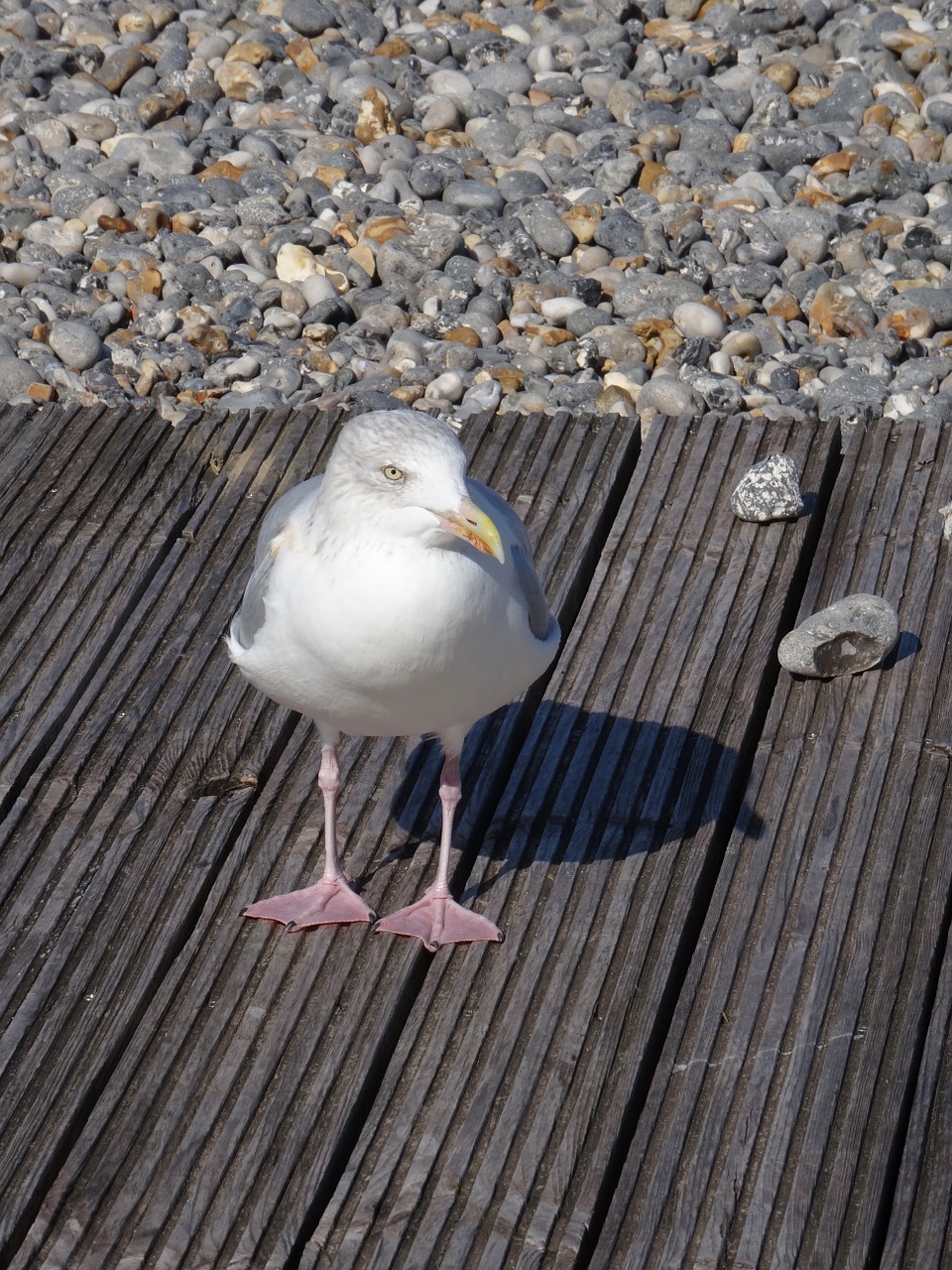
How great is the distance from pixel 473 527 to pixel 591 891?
1.19m

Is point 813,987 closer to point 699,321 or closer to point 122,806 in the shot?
point 122,806

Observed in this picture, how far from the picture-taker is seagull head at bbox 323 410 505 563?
3.33 m

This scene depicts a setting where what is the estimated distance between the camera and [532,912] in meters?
4.04

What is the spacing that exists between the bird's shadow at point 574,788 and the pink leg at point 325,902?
264mm

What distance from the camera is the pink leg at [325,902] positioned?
13.1 feet

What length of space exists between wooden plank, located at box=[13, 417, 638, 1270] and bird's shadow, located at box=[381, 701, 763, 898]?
15 mm

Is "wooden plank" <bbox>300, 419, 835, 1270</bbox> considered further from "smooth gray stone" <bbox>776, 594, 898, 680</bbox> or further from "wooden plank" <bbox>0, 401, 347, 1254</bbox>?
"wooden plank" <bbox>0, 401, 347, 1254</bbox>

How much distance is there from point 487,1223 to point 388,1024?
0.58 metres

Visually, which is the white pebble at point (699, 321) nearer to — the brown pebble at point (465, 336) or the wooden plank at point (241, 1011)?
the brown pebble at point (465, 336)

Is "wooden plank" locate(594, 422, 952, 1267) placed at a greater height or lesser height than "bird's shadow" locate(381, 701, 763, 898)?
greater

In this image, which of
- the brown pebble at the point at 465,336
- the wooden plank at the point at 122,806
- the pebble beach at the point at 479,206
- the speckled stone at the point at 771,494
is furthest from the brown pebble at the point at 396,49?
the speckled stone at the point at 771,494

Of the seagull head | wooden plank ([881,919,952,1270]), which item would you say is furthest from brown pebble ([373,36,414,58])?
wooden plank ([881,919,952,1270])

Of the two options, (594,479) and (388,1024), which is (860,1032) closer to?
(388,1024)

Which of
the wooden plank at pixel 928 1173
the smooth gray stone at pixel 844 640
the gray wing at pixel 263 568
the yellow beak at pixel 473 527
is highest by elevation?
the yellow beak at pixel 473 527
